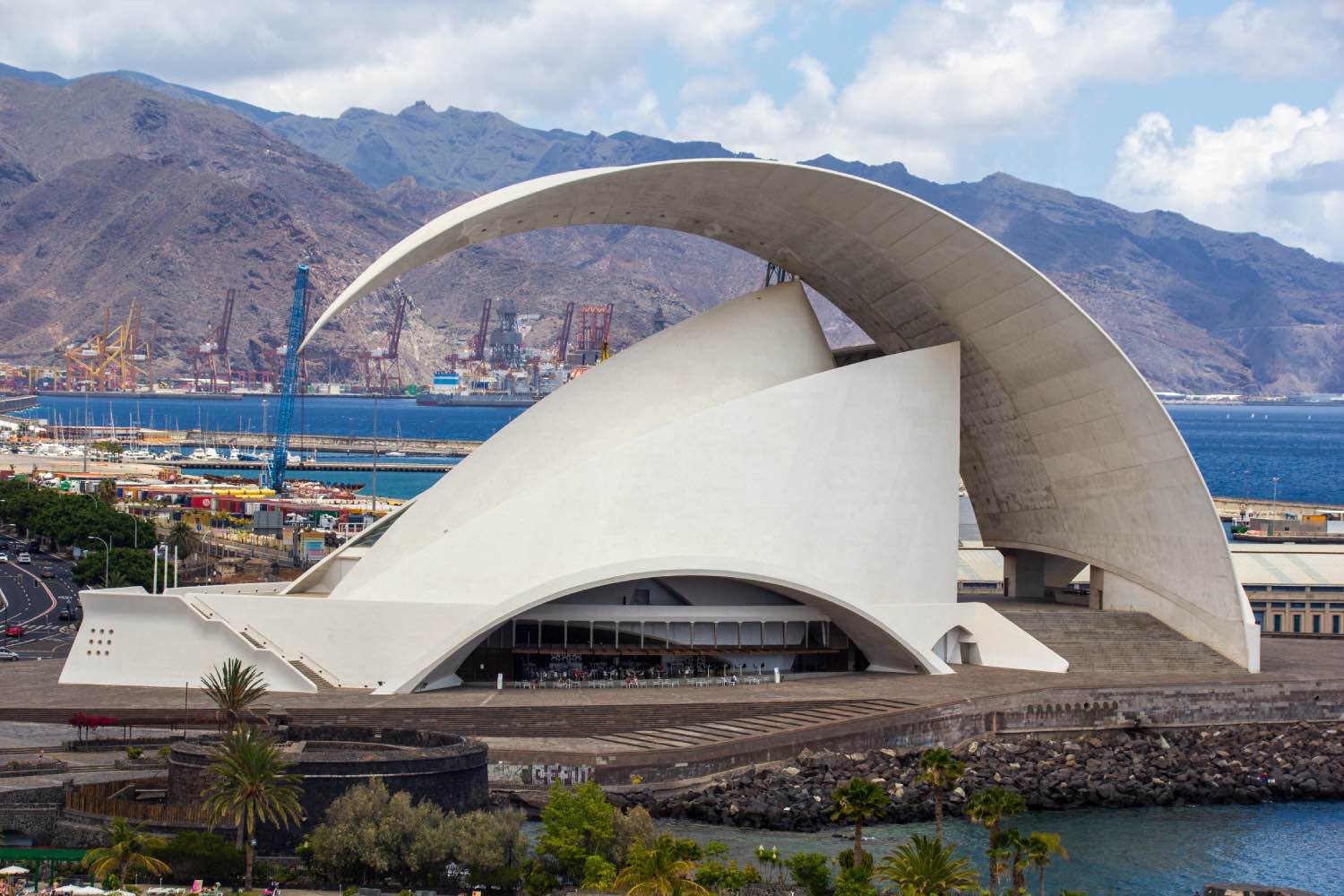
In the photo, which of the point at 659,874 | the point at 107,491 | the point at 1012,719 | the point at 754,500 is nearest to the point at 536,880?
the point at 659,874

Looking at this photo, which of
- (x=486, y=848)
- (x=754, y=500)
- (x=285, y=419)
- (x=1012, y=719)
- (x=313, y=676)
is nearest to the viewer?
(x=486, y=848)

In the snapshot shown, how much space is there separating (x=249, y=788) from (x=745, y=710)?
41.4ft

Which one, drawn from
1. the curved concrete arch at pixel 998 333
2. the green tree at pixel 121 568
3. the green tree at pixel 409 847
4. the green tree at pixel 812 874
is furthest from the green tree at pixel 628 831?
the green tree at pixel 121 568

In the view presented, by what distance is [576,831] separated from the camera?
25141mm

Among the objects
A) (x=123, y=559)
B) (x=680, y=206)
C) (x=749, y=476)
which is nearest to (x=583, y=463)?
(x=749, y=476)

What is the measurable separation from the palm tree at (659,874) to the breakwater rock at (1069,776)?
20.1 feet

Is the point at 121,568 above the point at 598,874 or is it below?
above

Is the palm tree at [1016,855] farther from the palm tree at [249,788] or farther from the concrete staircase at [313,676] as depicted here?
the concrete staircase at [313,676]

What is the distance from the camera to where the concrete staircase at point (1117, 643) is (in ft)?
131

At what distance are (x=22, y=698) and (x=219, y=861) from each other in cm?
1166

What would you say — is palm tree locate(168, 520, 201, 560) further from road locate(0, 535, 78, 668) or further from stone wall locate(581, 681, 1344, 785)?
stone wall locate(581, 681, 1344, 785)

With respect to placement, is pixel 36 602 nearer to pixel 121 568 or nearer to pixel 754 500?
pixel 121 568

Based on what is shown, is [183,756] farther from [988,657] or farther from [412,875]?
[988,657]

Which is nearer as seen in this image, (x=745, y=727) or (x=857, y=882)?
(x=857, y=882)
